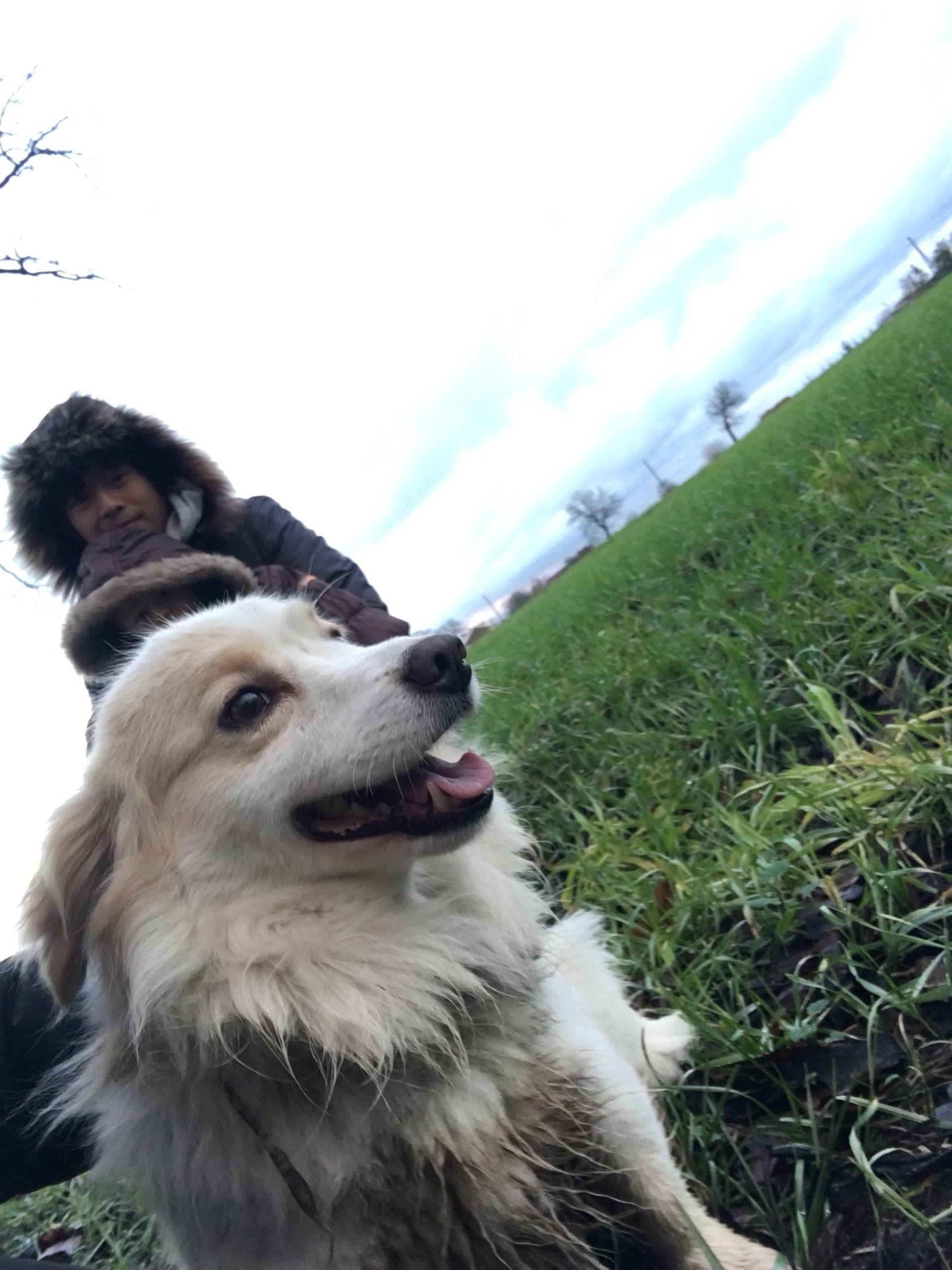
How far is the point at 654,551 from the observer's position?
6.80 m

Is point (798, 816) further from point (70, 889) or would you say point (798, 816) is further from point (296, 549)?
point (296, 549)

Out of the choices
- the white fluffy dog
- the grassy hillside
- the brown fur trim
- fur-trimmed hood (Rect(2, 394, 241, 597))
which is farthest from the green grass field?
fur-trimmed hood (Rect(2, 394, 241, 597))

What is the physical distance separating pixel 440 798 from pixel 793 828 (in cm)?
126

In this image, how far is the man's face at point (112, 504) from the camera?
3525 millimetres

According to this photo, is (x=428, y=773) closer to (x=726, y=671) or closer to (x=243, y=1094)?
(x=243, y=1094)

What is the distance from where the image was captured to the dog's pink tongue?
Answer: 1.88 metres

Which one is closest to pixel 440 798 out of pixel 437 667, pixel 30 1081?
pixel 437 667

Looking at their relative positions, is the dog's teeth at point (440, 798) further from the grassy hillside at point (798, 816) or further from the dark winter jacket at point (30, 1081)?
the dark winter jacket at point (30, 1081)

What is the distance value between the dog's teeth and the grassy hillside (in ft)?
3.10

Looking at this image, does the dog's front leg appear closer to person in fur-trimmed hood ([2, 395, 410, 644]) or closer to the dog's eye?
the dog's eye

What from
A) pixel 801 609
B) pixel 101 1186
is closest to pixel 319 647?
pixel 101 1186

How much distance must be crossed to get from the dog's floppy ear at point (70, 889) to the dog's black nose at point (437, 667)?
772mm

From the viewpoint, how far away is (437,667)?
1.85 meters

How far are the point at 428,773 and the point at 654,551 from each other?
5.24 meters
